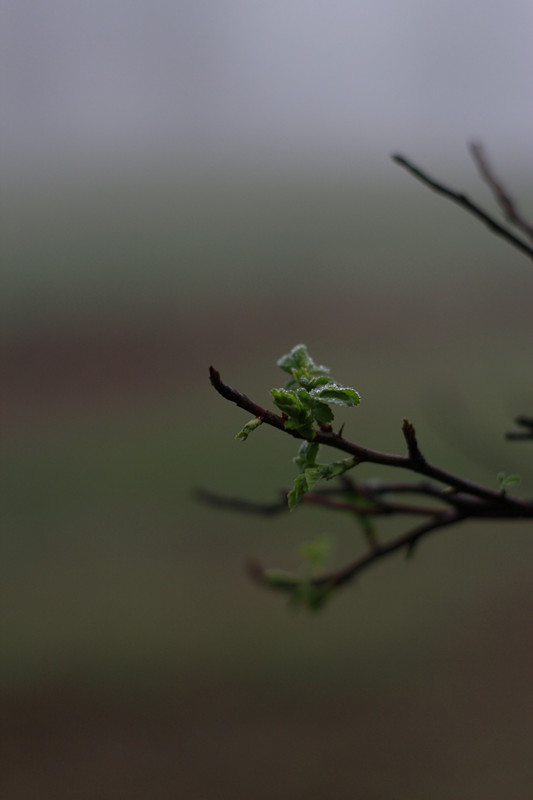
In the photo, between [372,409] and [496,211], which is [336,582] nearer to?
[372,409]

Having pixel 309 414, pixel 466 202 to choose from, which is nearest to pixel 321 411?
pixel 309 414

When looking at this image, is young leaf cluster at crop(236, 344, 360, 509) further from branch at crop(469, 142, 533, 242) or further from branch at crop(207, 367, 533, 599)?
branch at crop(469, 142, 533, 242)

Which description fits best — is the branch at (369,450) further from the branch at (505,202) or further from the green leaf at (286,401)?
the branch at (505,202)

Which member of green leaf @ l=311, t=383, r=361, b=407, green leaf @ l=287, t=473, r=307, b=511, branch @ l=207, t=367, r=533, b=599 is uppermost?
green leaf @ l=311, t=383, r=361, b=407

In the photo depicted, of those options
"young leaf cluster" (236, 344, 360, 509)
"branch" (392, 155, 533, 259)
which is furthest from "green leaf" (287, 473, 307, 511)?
"branch" (392, 155, 533, 259)

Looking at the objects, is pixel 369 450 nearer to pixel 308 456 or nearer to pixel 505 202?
pixel 308 456

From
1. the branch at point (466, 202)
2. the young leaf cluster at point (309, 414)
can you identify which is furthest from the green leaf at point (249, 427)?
the branch at point (466, 202)

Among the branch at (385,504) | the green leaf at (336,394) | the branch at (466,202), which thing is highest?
the branch at (466,202)

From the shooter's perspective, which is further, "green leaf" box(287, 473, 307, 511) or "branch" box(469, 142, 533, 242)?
"branch" box(469, 142, 533, 242)

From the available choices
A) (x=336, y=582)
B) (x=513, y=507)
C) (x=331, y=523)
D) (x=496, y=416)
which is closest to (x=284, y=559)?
(x=331, y=523)

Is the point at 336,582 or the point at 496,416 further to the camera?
the point at 496,416

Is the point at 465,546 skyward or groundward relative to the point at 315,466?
skyward
